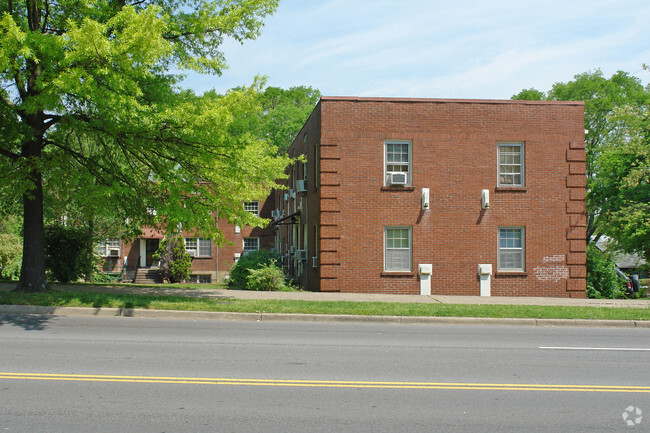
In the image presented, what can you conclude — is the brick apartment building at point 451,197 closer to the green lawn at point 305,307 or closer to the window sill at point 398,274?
the window sill at point 398,274

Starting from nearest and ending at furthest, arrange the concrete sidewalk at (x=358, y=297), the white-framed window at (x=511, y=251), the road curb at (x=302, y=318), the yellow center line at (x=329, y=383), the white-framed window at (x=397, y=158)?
the yellow center line at (x=329, y=383)
the road curb at (x=302, y=318)
the concrete sidewalk at (x=358, y=297)
the white-framed window at (x=397, y=158)
the white-framed window at (x=511, y=251)

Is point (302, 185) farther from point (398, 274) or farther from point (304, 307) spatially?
point (304, 307)

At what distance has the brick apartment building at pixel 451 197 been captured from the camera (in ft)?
63.5

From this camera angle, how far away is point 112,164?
15305 mm

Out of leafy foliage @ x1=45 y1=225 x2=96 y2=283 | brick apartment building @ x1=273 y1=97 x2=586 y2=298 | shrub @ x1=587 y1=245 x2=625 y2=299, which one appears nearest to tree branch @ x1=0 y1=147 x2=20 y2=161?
leafy foliage @ x1=45 y1=225 x2=96 y2=283

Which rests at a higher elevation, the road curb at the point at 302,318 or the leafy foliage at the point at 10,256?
the leafy foliage at the point at 10,256

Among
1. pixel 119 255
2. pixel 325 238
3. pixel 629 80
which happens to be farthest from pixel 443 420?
pixel 629 80

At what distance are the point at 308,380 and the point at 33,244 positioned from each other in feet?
33.6

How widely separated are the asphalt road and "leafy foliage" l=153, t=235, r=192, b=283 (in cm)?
2490

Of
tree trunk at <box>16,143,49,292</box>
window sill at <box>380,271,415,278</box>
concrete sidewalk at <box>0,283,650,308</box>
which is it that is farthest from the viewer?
window sill at <box>380,271,415,278</box>

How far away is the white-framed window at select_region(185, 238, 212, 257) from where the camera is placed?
39219 mm

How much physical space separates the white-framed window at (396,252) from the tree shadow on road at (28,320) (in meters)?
10.8

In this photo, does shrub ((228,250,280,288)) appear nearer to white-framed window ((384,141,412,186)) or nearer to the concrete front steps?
white-framed window ((384,141,412,186))

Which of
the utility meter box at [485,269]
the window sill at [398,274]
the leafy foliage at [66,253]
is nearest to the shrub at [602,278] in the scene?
the utility meter box at [485,269]
